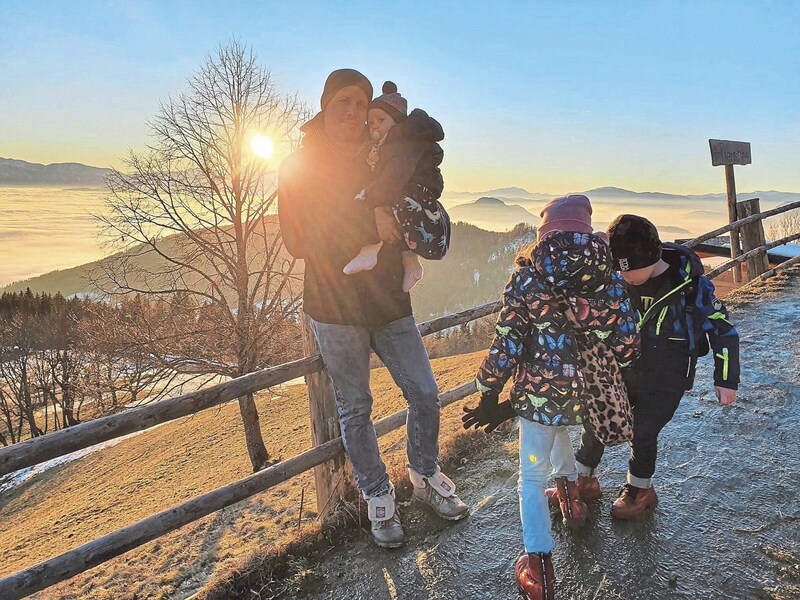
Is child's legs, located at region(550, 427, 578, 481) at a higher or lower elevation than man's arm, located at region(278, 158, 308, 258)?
lower

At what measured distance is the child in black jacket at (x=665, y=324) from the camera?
7.85 ft

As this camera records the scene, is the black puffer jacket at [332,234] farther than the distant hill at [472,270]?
No

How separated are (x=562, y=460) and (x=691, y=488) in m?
1.08

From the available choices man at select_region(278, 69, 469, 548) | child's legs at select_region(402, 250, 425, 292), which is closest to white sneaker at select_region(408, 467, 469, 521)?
man at select_region(278, 69, 469, 548)

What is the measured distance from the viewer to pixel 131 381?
41.4 feet

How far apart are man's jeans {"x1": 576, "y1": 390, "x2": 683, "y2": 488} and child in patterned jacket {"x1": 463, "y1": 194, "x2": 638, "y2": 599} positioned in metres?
0.53

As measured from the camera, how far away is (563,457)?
101 inches

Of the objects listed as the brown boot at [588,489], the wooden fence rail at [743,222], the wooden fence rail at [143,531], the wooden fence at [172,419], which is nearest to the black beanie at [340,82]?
the wooden fence at [172,419]

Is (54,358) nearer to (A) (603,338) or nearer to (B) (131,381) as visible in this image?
(B) (131,381)

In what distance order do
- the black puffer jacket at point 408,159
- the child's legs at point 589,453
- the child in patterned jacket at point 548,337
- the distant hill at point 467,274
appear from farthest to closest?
the distant hill at point 467,274 < the child's legs at point 589,453 < the black puffer jacket at point 408,159 < the child in patterned jacket at point 548,337

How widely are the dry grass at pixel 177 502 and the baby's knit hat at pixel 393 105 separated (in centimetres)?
227

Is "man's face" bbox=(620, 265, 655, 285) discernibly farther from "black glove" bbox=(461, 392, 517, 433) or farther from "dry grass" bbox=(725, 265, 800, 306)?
"dry grass" bbox=(725, 265, 800, 306)

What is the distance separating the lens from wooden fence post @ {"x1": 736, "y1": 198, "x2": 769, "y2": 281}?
9805 mm

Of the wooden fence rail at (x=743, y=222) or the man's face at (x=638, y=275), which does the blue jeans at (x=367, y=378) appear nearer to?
the man's face at (x=638, y=275)
